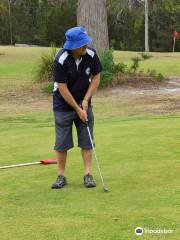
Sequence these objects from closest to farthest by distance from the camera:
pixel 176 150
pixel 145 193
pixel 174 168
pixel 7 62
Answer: pixel 145 193, pixel 174 168, pixel 176 150, pixel 7 62

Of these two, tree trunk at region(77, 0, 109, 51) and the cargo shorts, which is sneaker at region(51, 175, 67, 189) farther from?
tree trunk at region(77, 0, 109, 51)

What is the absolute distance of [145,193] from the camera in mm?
6254

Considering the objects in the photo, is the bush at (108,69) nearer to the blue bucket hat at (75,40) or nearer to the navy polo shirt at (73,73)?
the navy polo shirt at (73,73)

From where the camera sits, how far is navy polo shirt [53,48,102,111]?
6535 millimetres

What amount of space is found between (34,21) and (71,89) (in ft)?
182

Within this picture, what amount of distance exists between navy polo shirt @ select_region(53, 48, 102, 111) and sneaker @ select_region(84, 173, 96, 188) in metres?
0.74

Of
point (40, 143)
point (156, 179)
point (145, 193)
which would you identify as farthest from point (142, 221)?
point (40, 143)

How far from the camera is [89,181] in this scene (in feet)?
22.1

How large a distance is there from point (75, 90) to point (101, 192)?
1.10m

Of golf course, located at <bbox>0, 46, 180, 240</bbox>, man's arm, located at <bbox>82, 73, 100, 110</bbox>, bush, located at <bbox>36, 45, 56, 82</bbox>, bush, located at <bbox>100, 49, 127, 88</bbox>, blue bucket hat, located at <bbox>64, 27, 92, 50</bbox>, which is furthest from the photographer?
bush, located at <bbox>36, 45, 56, 82</bbox>

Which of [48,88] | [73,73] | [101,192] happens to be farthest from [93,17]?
[101,192]

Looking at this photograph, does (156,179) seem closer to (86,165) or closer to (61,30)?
(86,165)

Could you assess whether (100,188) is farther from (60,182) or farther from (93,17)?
(93,17)

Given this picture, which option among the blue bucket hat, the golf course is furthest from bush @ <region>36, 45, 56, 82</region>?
the blue bucket hat
